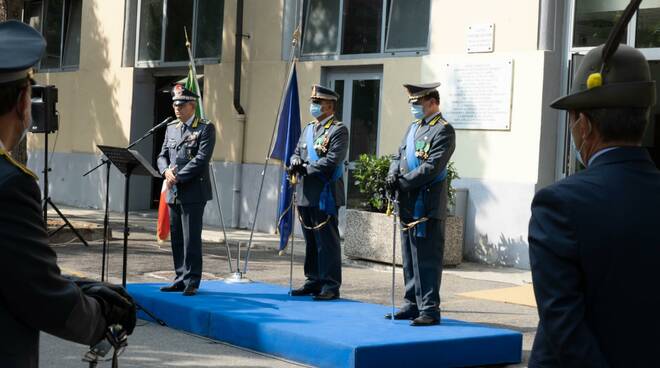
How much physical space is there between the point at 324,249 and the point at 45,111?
5.29 meters

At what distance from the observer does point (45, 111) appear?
12023 mm

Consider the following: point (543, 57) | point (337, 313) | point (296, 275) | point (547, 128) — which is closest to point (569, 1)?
point (543, 57)

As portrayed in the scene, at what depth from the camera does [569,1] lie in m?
12.1

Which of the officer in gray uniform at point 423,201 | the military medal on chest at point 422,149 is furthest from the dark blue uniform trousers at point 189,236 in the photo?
the military medal on chest at point 422,149

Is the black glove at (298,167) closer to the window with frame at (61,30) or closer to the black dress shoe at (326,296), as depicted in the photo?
the black dress shoe at (326,296)

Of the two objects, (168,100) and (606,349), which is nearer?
(606,349)

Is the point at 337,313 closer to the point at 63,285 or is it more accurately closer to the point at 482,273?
the point at 482,273

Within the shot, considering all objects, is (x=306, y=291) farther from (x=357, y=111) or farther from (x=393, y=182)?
(x=357, y=111)

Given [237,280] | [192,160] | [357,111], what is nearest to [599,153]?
[192,160]

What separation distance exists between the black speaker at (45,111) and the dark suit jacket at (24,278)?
389 inches

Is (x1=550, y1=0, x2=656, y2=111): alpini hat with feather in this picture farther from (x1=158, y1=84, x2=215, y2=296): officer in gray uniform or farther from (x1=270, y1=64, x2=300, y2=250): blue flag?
(x1=270, y1=64, x2=300, y2=250): blue flag

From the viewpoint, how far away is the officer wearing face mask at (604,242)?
2.34 metres

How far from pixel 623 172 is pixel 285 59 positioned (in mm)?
13268

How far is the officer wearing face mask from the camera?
7.69ft
